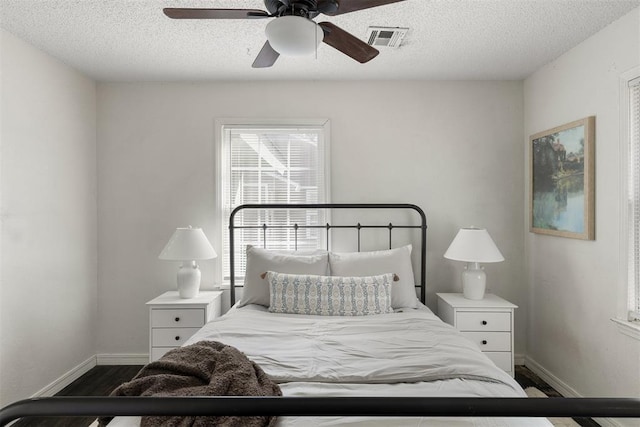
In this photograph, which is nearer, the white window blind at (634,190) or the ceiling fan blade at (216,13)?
the ceiling fan blade at (216,13)

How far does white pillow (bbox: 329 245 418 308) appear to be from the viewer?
Answer: 2.88m

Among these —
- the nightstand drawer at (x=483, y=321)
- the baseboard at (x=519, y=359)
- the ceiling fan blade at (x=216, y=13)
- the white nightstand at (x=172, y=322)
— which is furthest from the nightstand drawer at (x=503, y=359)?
the ceiling fan blade at (x=216, y=13)

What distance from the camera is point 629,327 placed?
2.28 meters

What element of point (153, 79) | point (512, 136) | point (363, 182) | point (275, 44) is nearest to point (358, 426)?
point (275, 44)

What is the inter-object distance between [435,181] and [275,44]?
2285 mm

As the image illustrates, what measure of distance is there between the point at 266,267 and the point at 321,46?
168 cm

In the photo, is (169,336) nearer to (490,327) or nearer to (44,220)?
(44,220)

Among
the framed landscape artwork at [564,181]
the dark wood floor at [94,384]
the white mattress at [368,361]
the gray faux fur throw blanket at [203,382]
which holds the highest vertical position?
the framed landscape artwork at [564,181]

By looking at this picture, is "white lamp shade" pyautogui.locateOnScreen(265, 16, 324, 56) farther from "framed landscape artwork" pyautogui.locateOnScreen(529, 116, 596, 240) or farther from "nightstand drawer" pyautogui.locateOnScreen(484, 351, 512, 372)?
"nightstand drawer" pyautogui.locateOnScreen(484, 351, 512, 372)

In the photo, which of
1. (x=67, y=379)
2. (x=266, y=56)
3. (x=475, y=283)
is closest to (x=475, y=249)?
(x=475, y=283)

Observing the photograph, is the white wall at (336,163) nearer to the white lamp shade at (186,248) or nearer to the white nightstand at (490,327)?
the white lamp shade at (186,248)

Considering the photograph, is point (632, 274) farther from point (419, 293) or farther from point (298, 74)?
point (298, 74)

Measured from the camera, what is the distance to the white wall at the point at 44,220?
2545mm

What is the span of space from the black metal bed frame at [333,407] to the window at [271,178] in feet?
8.74
